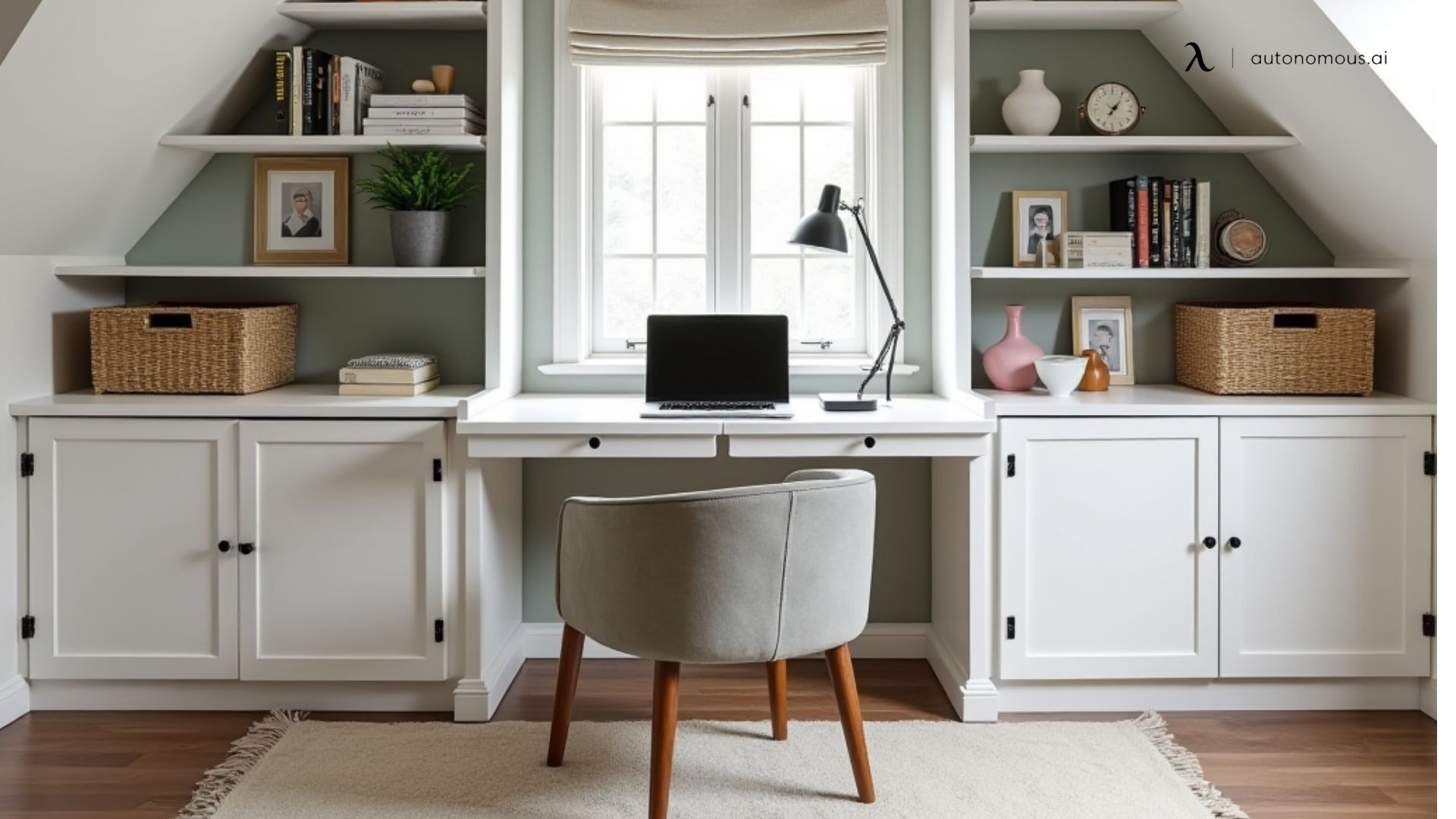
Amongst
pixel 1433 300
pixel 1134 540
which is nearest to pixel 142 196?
pixel 1134 540

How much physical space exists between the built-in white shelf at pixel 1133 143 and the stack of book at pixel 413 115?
1460 millimetres

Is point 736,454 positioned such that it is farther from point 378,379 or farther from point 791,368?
point 378,379

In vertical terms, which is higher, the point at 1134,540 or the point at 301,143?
the point at 301,143

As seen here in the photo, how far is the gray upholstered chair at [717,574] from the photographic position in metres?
2.44

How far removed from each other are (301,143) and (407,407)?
0.86 metres

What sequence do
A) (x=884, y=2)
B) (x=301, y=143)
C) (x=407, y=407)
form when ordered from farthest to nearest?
(x=884, y=2)
(x=301, y=143)
(x=407, y=407)

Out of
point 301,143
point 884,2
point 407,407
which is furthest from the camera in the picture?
point 884,2

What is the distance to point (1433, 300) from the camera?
319 cm

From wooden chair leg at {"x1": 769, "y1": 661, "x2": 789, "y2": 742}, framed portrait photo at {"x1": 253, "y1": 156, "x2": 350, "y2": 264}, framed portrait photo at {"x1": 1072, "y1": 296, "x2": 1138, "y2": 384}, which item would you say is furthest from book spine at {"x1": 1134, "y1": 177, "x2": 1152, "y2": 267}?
framed portrait photo at {"x1": 253, "y1": 156, "x2": 350, "y2": 264}

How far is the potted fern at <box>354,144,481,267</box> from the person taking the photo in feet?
11.4

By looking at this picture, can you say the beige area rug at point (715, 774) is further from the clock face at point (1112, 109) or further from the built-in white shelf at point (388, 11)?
the built-in white shelf at point (388, 11)

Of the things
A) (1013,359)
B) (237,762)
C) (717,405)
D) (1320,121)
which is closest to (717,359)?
(717,405)

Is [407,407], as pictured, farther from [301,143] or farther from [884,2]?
[884,2]

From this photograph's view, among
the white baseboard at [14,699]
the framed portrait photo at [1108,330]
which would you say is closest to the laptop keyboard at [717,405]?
the framed portrait photo at [1108,330]
